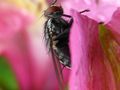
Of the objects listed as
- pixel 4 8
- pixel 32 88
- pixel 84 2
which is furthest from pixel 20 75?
pixel 84 2

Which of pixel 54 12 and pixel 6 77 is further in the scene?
pixel 6 77

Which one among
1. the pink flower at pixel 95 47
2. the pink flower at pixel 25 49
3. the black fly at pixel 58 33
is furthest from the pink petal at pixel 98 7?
the pink flower at pixel 25 49

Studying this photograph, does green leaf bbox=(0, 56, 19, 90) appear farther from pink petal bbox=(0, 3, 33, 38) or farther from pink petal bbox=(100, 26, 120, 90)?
pink petal bbox=(100, 26, 120, 90)

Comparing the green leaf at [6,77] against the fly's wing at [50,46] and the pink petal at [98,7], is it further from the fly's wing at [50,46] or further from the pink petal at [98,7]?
the pink petal at [98,7]

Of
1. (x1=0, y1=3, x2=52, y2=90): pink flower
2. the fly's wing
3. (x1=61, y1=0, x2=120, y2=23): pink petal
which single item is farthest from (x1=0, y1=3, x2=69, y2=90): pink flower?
(x1=61, y1=0, x2=120, y2=23): pink petal

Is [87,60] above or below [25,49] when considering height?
above

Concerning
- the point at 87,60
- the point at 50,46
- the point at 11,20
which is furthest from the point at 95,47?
the point at 11,20

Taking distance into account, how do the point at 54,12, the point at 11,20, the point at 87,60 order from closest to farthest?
the point at 87,60
the point at 54,12
the point at 11,20

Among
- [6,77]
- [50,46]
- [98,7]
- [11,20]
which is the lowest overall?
[6,77]

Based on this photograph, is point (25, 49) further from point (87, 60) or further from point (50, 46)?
point (87, 60)
